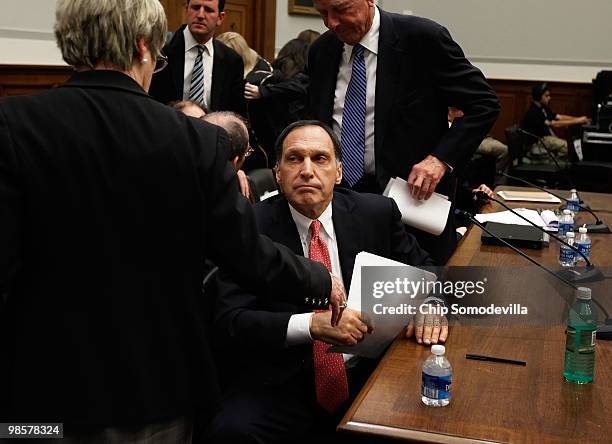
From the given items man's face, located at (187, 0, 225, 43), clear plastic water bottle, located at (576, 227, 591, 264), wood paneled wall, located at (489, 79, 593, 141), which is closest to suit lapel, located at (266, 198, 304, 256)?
clear plastic water bottle, located at (576, 227, 591, 264)

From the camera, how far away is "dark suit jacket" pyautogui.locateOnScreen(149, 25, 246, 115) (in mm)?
4133

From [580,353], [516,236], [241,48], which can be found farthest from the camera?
[241,48]

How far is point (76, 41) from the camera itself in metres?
1.43

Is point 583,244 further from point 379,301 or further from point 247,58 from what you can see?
point 247,58

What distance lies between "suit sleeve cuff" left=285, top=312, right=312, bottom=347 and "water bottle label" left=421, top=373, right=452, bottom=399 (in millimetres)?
565

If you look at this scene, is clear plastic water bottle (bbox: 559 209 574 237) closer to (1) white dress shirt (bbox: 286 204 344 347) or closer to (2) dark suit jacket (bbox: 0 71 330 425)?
(1) white dress shirt (bbox: 286 204 344 347)

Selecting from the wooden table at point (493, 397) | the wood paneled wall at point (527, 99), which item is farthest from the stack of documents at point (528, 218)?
the wood paneled wall at point (527, 99)

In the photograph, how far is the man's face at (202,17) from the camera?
411cm

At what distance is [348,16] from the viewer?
2850 mm

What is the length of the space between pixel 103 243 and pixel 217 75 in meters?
2.95

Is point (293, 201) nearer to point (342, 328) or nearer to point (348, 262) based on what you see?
point (348, 262)

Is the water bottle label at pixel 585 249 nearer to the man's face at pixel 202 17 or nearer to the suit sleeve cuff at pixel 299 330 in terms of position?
the suit sleeve cuff at pixel 299 330

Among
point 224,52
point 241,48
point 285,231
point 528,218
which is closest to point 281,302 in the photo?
point 285,231

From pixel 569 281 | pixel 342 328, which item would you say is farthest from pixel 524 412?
pixel 569 281
